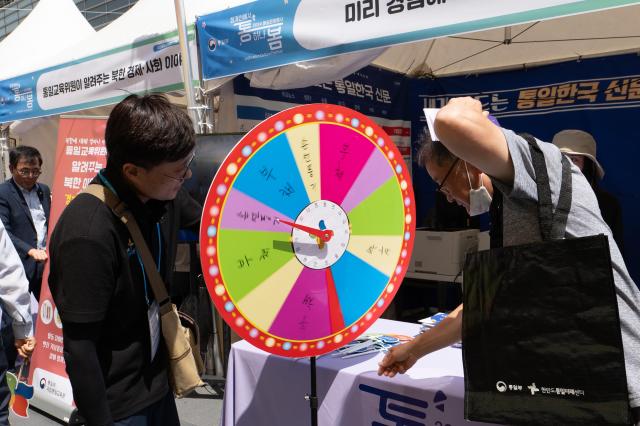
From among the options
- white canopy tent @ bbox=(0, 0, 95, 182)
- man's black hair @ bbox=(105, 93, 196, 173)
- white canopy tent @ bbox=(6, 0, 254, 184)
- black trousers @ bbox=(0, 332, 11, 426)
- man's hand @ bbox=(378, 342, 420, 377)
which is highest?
white canopy tent @ bbox=(0, 0, 95, 182)

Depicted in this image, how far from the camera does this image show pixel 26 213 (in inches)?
137

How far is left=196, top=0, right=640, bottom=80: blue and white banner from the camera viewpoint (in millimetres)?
1961

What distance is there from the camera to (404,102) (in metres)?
5.00

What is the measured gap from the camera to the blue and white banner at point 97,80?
323 centimetres

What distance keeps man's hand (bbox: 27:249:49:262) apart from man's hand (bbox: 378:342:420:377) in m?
2.68

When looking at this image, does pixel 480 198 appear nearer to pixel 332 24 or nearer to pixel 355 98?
pixel 332 24

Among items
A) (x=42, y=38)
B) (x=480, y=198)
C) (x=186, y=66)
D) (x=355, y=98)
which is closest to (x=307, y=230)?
(x=480, y=198)

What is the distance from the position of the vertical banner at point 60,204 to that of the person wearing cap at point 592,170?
2.88m

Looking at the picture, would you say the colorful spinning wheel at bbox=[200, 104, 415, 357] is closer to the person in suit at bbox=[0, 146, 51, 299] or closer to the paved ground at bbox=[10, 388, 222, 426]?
the paved ground at bbox=[10, 388, 222, 426]

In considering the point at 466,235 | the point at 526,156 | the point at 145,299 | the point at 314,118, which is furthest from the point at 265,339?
the point at 466,235

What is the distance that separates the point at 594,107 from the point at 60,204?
405 centimetres

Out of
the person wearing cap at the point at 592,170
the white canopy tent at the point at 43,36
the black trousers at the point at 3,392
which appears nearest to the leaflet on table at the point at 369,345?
the black trousers at the point at 3,392

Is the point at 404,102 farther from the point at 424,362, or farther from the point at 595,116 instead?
the point at 424,362

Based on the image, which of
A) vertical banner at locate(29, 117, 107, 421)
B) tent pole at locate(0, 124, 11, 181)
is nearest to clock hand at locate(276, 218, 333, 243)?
vertical banner at locate(29, 117, 107, 421)
